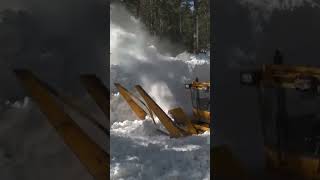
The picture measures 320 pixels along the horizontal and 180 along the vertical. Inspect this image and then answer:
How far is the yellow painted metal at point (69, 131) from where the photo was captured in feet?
3.88

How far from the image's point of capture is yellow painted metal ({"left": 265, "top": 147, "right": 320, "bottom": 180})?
53.3 inches

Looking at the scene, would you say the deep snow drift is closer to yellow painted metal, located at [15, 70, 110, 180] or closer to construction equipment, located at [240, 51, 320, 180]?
construction equipment, located at [240, 51, 320, 180]

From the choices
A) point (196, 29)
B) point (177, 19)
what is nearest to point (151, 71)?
point (196, 29)

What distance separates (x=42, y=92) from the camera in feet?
3.92

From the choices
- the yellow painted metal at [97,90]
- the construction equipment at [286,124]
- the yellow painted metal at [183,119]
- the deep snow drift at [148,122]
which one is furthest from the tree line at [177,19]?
the yellow painted metal at [97,90]

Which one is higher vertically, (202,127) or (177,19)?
(177,19)

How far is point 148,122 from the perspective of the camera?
929 cm

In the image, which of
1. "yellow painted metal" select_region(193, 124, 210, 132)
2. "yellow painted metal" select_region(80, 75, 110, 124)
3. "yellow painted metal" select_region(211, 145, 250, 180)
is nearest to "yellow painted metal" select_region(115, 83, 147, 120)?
"yellow painted metal" select_region(193, 124, 210, 132)

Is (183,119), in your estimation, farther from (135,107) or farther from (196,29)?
(196,29)

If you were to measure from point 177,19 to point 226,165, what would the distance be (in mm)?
27299

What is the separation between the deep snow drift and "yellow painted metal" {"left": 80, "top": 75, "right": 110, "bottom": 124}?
3941mm

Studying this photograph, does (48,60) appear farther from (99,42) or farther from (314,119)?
(314,119)

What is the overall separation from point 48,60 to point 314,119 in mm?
795

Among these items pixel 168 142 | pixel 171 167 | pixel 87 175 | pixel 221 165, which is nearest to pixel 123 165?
pixel 171 167
